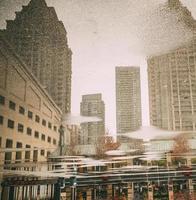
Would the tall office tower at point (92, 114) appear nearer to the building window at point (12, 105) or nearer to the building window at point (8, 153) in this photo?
the building window at point (12, 105)

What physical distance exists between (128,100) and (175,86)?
36.5 inches

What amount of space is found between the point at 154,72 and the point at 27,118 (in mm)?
1947

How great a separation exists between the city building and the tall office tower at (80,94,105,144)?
416mm

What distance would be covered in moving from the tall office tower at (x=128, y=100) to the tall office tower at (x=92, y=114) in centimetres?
25

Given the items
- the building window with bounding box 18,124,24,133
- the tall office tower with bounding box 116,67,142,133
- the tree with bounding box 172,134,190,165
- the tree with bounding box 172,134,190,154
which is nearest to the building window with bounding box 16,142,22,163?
the building window with bounding box 18,124,24,133

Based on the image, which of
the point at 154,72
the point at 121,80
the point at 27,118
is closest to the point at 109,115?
the point at 121,80

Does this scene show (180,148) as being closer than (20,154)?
No

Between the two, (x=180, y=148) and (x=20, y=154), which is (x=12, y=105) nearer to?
(x=20, y=154)

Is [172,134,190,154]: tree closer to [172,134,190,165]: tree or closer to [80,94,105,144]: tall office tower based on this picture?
[172,134,190,165]: tree

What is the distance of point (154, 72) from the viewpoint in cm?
370

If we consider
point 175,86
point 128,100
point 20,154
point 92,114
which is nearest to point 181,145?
point 175,86

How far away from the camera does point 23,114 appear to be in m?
3.82

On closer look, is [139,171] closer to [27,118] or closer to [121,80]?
[121,80]

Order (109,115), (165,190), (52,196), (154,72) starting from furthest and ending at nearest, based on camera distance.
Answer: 1. (165,190)
2. (109,115)
3. (154,72)
4. (52,196)
